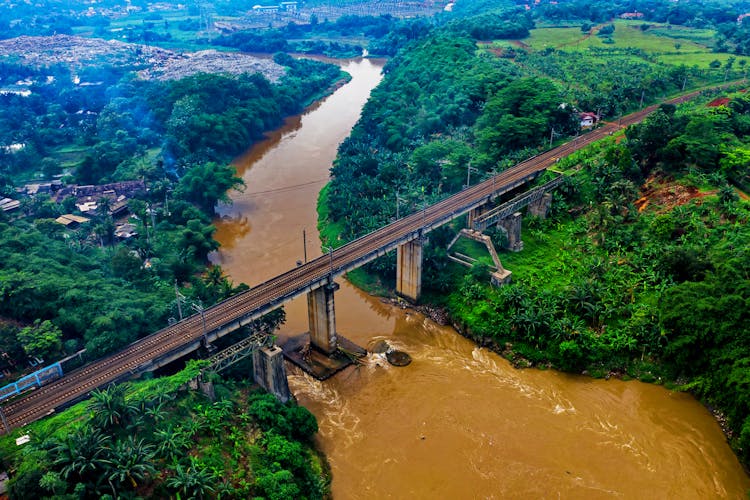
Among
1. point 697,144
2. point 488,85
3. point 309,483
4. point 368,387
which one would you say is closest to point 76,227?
point 368,387

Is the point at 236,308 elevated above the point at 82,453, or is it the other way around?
the point at 82,453

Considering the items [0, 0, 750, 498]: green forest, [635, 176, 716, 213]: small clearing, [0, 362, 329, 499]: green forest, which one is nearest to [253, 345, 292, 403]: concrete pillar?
[0, 0, 750, 498]: green forest

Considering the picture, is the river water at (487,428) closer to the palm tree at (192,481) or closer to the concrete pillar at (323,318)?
the concrete pillar at (323,318)

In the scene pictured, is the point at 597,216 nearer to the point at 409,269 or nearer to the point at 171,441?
the point at 409,269

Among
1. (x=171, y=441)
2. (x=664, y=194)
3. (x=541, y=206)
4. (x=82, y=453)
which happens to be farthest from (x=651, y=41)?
(x=82, y=453)

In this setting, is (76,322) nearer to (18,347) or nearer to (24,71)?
(18,347)

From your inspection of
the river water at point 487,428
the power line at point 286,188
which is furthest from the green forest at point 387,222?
the power line at point 286,188
